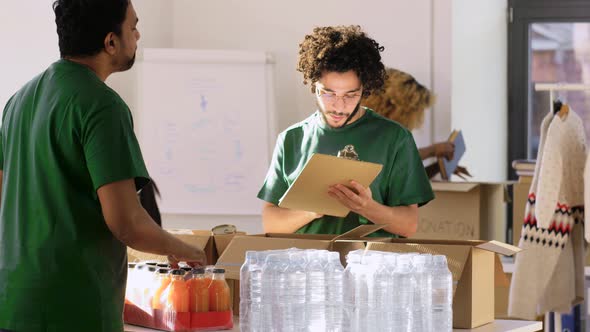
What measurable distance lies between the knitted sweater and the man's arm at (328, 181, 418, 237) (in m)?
1.20

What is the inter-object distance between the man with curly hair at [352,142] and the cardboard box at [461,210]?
1676 mm

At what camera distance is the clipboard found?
96.8 inches

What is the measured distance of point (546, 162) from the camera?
3.76 meters

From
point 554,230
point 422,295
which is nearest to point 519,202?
point 554,230

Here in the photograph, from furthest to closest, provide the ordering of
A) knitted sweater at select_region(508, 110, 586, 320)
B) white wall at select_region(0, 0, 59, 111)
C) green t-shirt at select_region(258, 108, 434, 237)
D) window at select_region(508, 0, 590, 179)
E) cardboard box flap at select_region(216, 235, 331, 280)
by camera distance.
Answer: window at select_region(508, 0, 590, 179) < white wall at select_region(0, 0, 59, 111) < knitted sweater at select_region(508, 110, 586, 320) < green t-shirt at select_region(258, 108, 434, 237) < cardboard box flap at select_region(216, 235, 331, 280)

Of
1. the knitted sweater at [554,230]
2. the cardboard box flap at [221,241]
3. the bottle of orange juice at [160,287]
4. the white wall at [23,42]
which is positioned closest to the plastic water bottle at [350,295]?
the bottle of orange juice at [160,287]

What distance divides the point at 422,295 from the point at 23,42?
9.34 feet

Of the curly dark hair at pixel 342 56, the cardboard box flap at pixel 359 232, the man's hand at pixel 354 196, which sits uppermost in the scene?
the curly dark hair at pixel 342 56

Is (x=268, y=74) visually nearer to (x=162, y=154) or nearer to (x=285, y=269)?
(x=162, y=154)

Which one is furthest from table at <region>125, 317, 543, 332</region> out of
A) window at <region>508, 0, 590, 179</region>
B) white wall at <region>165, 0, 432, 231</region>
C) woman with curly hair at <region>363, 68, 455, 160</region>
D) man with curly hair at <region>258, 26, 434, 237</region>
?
window at <region>508, 0, 590, 179</region>

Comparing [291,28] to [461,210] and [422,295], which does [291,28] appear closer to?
[461,210]

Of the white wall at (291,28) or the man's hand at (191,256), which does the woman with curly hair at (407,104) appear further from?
the man's hand at (191,256)

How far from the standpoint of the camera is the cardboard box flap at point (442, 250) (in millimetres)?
2289

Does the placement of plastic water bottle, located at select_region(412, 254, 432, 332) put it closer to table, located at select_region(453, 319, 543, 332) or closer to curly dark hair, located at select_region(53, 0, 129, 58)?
table, located at select_region(453, 319, 543, 332)
